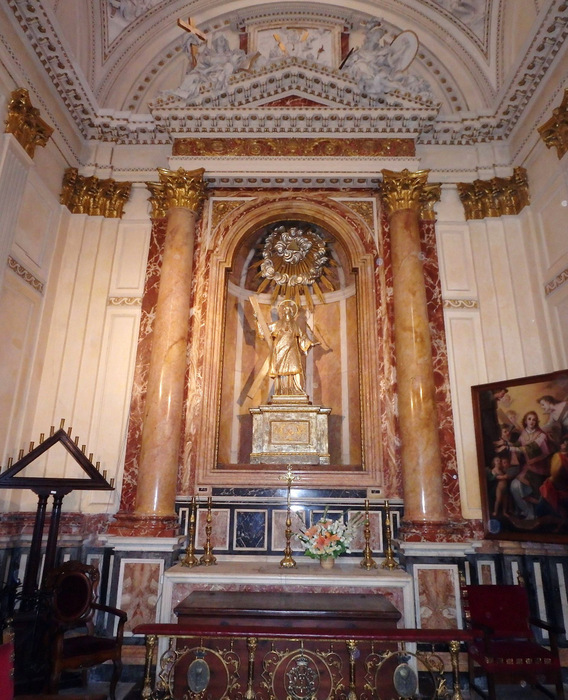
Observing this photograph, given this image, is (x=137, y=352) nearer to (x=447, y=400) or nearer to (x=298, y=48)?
(x=447, y=400)

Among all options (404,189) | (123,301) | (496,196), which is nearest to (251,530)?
(123,301)

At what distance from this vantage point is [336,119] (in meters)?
8.12

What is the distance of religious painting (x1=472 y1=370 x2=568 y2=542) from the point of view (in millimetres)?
5652

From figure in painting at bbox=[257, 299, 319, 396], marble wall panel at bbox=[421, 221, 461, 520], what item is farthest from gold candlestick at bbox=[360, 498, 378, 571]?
figure in painting at bbox=[257, 299, 319, 396]

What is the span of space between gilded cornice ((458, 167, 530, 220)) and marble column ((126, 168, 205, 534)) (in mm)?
4101

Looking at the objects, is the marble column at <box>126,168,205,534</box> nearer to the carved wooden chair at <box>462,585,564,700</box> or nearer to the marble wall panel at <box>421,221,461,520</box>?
the marble wall panel at <box>421,221,461,520</box>

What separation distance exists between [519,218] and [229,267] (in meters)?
4.41

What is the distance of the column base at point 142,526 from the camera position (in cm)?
631

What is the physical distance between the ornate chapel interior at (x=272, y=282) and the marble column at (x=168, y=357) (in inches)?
1.2

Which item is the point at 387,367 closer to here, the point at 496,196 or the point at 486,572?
the point at 486,572

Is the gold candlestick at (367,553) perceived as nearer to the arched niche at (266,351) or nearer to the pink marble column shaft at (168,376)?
the arched niche at (266,351)

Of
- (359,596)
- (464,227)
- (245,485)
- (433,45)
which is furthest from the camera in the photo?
(433,45)

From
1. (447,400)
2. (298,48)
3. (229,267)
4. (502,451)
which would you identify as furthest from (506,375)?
(298,48)

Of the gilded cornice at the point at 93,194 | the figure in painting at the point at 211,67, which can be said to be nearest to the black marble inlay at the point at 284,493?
the gilded cornice at the point at 93,194
